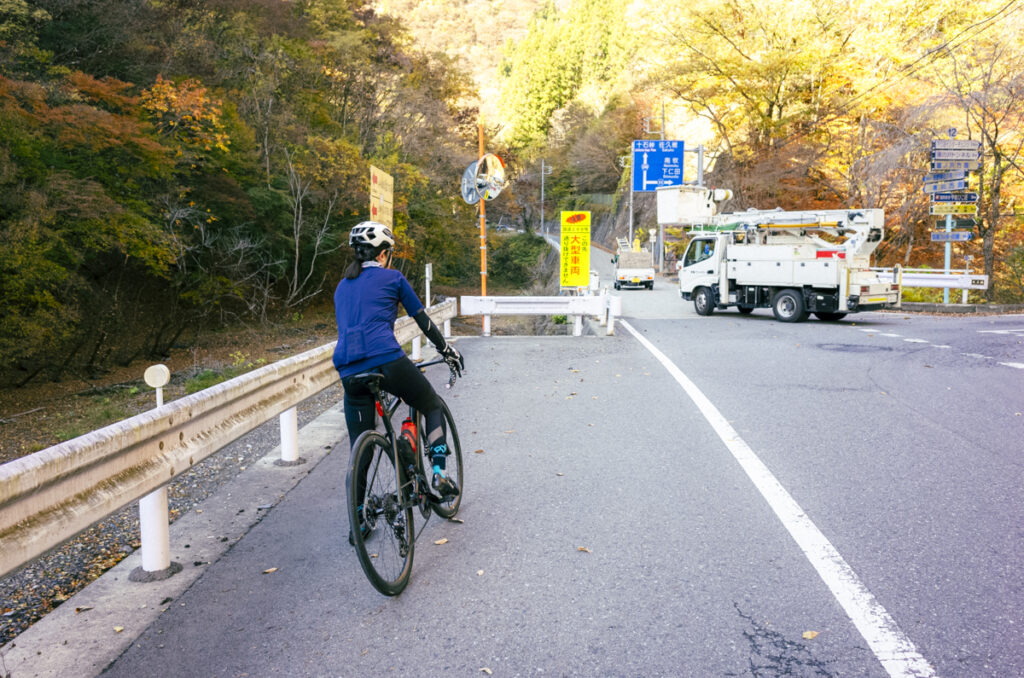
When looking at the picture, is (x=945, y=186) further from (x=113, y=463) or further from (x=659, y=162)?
(x=113, y=463)

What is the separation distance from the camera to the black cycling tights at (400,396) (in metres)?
4.58

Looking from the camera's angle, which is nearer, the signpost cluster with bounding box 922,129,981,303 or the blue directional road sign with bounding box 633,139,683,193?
the signpost cluster with bounding box 922,129,981,303

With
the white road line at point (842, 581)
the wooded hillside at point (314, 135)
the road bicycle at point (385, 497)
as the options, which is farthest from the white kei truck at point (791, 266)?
the road bicycle at point (385, 497)

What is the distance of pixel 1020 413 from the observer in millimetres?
8344

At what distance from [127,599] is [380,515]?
1334 millimetres

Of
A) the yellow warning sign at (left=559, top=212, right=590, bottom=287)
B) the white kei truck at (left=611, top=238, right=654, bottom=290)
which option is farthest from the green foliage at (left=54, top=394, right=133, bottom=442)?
the white kei truck at (left=611, top=238, right=654, bottom=290)

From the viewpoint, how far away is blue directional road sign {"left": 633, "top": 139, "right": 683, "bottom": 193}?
165ft

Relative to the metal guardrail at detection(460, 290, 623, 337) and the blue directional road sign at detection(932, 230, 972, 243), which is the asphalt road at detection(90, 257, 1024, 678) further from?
the blue directional road sign at detection(932, 230, 972, 243)

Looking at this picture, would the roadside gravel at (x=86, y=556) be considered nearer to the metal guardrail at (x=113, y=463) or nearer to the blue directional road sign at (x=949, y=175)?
the metal guardrail at (x=113, y=463)

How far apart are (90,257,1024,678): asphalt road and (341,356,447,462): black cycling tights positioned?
71 cm

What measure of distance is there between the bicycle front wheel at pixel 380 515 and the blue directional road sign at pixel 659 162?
48.0 meters

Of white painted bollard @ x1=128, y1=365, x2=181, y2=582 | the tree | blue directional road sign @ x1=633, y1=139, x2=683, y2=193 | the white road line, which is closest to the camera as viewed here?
the white road line

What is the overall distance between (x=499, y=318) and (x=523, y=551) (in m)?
40.0

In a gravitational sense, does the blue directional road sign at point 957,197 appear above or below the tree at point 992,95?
below
